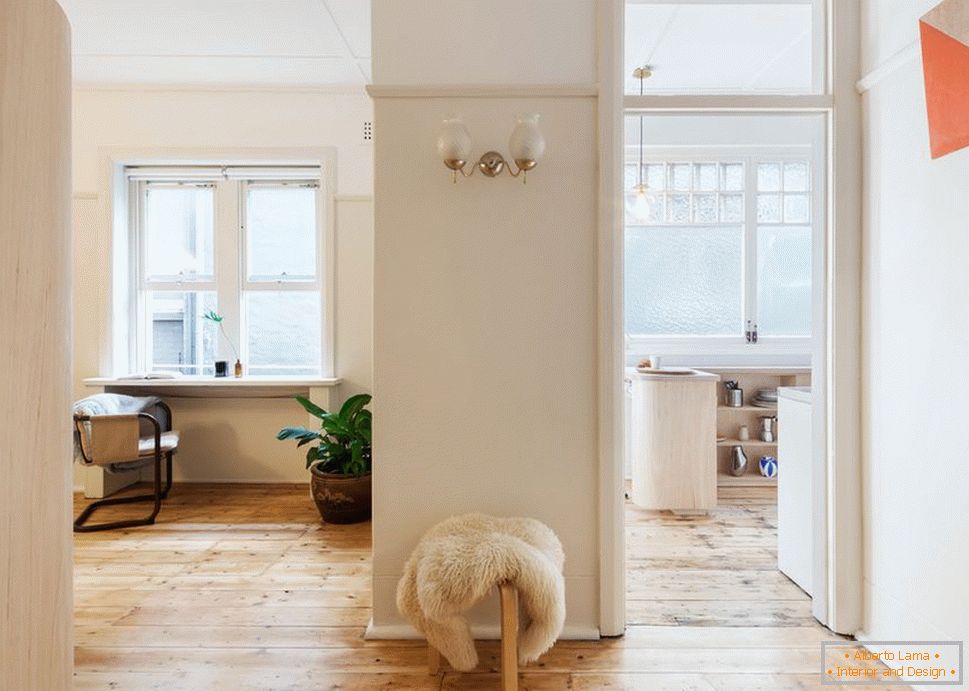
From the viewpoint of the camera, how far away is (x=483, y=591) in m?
1.65

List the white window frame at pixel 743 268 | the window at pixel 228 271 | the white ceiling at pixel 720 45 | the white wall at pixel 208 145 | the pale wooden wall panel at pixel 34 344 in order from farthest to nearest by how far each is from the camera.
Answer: the white window frame at pixel 743 268, the window at pixel 228 271, the white wall at pixel 208 145, the white ceiling at pixel 720 45, the pale wooden wall panel at pixel 34 344

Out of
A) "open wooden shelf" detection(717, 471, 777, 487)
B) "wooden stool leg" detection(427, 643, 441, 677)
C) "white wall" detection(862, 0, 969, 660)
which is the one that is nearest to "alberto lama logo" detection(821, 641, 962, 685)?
"white wall" detection(862, 0, 969, 660)

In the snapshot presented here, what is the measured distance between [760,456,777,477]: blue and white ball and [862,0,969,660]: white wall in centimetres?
211

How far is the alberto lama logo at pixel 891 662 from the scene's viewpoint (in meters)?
1.70

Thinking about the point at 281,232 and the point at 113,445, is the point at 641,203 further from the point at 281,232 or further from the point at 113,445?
the point at 113,445

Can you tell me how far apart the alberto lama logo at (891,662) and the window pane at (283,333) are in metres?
3.53

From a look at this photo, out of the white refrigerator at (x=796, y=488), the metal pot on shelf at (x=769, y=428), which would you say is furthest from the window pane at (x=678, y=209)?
the white refrigerator at (x=796, y=488)

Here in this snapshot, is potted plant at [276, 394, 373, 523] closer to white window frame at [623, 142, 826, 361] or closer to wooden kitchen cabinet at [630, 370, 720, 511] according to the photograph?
wooden kitchen cabinet at [630, 370, 720, 511]

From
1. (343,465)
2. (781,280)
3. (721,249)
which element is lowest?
(343,465)

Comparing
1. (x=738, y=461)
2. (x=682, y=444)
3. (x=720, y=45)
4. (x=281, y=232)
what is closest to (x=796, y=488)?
(x=682, y=444)

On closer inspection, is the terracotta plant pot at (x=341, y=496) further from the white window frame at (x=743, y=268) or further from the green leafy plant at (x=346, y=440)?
the white window frame at (x=743, y=268)

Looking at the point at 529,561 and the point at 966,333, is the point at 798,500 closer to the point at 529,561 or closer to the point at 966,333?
the point at 966,333

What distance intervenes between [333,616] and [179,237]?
325 centimetres

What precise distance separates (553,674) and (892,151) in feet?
6.94
